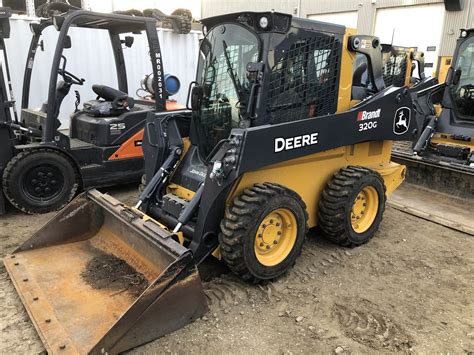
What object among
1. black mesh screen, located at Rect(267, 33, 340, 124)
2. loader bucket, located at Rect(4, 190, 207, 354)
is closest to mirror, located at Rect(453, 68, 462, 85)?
black mesh screen, located at Rect(267, 33, 340, 124)

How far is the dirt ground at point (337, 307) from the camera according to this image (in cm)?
276

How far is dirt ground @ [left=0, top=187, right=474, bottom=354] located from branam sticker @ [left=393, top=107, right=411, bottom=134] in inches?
46.6

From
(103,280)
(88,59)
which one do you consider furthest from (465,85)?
(88,59)

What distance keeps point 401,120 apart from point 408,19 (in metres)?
12.2

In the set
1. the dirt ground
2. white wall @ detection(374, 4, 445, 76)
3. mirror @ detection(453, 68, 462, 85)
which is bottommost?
the dirt ground

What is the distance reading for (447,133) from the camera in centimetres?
674

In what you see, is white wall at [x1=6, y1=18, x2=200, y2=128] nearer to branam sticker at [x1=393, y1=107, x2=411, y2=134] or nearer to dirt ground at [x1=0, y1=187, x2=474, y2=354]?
dirt ground at [x1=0, y1=187, x2=474, y2=354]

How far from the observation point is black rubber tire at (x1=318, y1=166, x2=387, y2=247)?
3.82m

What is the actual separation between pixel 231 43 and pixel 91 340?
2.51 m

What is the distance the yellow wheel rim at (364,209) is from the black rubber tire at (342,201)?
0.10m

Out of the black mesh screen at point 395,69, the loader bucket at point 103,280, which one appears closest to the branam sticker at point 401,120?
the loader bucket at point 103,280

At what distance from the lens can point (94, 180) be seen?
17.6ft

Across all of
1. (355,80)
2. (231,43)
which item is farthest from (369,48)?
(355,80)

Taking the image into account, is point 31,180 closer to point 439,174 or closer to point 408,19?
point 439,174
